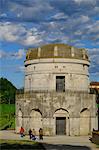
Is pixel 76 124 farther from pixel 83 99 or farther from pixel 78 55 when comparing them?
pixel 78 55

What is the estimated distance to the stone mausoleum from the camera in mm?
41719

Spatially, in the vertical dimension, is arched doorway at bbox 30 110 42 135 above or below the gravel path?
above

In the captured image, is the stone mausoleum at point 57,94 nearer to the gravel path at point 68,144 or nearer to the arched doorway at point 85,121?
the arched doorway at point 85,121

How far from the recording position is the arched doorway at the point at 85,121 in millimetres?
42469

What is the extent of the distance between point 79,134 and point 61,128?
2.14 meters

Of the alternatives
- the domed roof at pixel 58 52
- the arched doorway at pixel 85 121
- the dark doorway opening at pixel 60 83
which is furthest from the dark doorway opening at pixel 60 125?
the domed roof at pixel 58 52

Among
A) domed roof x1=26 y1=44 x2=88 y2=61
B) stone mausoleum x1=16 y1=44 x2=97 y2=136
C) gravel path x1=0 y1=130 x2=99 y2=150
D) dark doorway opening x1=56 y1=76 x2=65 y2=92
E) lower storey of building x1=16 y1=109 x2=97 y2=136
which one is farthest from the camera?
dark doorway opening x1=56 y1=76 x2=65 y2=92

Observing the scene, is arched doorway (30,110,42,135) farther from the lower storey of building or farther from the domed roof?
the domed roof

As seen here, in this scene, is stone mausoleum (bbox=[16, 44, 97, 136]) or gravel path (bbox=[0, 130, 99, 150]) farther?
stone mausoleum (bbox=[16, 44, 97, 136])

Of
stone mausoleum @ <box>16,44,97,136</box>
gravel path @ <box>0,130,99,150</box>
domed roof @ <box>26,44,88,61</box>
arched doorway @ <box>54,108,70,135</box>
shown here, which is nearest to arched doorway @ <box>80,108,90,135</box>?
stone mausoleum @ <box>16,44,97,136</box>

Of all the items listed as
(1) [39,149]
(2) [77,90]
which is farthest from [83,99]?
(1) [39,149]

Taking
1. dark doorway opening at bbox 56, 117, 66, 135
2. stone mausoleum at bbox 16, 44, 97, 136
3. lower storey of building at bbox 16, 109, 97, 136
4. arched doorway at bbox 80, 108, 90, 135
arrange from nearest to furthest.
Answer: lower storey of building at bbox 16, 109, 97, 136
stone mausoleum at bbox 16, 44, 97, 136
dark doorway opening at bbox 56, 117, 66, 135
arched doorway at bbox 80, 108, 90, 135

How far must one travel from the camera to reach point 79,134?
138 ft

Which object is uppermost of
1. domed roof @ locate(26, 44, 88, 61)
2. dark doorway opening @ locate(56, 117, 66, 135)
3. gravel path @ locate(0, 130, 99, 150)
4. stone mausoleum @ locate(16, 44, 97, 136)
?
domed roof @ locate(26, 44, 88, 61)
